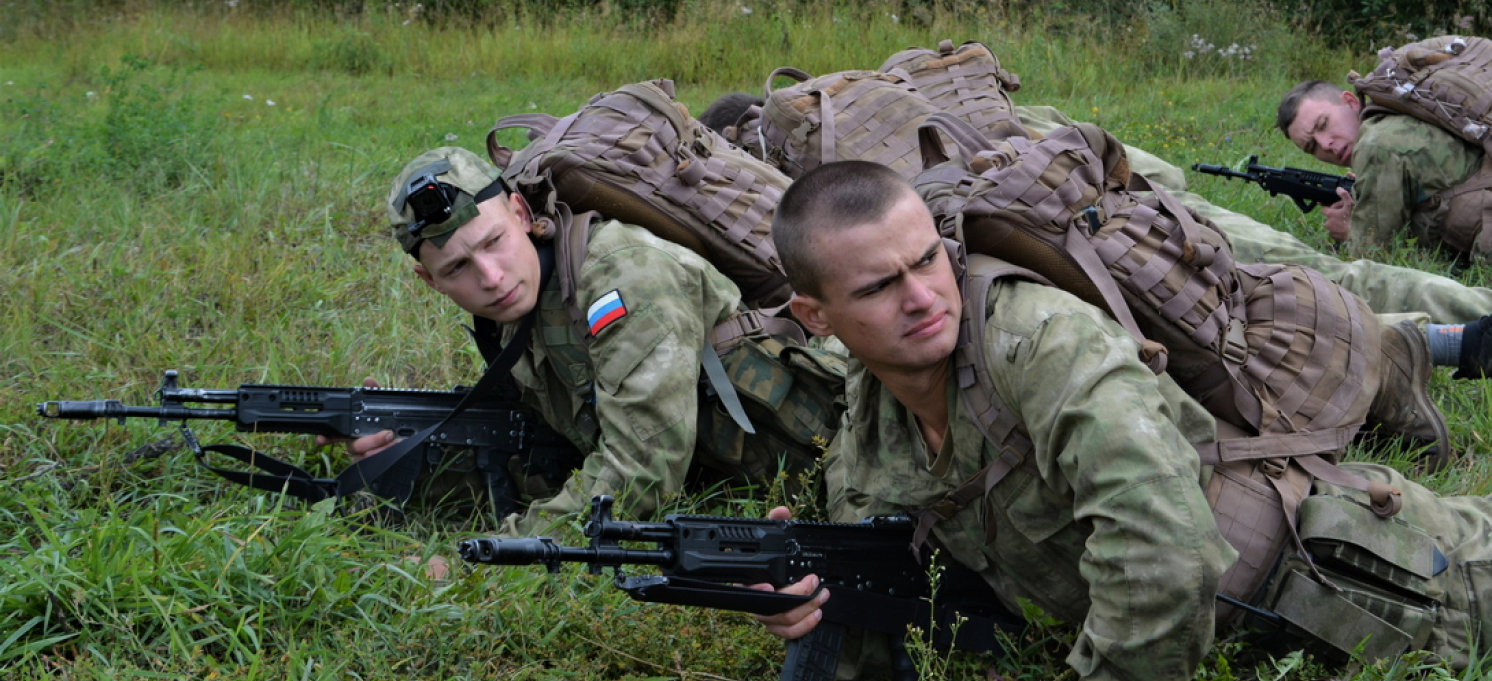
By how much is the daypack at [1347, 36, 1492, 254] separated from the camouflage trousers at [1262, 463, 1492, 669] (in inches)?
133

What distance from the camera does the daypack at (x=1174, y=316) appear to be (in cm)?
288

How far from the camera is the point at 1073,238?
2918 mm

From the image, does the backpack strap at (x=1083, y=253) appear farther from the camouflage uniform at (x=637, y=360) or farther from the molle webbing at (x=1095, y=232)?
the camouflage uniform at (x=637, y=360)

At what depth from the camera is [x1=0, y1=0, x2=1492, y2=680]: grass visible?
10.7 ft

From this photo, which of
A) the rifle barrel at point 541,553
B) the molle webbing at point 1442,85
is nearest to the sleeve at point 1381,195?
the molle webbing at point 1442,85

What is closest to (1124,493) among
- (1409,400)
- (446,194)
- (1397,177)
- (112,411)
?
(1409,400)

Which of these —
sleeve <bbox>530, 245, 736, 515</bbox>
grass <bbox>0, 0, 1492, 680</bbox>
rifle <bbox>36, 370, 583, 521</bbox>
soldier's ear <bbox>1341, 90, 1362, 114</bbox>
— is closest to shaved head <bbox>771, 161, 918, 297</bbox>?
sleeve <bbox>530, 245, 736, 515</bbox>

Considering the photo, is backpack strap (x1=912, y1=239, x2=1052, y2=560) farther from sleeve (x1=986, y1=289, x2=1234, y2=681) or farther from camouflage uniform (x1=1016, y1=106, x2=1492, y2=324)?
camouflage uniform (x1=1016, y1=106, x2=1492, y2=324)

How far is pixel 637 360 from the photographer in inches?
148

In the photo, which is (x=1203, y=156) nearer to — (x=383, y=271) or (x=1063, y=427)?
(x=383, y=271)

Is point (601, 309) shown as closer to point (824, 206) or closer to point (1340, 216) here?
point (824, 206)

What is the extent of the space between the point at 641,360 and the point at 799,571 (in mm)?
972

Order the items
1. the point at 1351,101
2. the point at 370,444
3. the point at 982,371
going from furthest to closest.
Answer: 1. the point at 1351,101
2. the point at 370,444
3. the point at 982,371

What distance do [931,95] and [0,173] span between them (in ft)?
17.5
